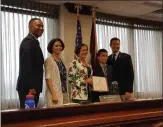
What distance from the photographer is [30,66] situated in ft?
8.48

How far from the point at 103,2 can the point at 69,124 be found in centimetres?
335

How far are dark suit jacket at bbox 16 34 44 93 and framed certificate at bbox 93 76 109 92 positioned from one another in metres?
0.70

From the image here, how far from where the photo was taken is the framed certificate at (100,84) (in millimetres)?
3074

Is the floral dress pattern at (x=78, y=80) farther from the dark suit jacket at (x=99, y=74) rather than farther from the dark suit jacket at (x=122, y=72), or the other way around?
the dark suit jacket at (x=122, y=72)

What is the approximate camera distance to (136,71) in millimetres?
5629

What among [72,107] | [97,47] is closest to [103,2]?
[97,47]

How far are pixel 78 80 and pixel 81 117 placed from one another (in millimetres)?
1393

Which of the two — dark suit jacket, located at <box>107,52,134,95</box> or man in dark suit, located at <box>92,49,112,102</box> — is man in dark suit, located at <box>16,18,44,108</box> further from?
dark suit jacket, located at <box>107,52,134,95</box>

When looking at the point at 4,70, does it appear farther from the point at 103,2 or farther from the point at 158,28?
the point at 158,28

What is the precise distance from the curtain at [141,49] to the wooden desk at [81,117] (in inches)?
129

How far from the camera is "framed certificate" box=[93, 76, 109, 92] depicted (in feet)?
10.1

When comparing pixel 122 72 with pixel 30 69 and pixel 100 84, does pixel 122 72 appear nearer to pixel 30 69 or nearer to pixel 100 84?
pixel 100 84

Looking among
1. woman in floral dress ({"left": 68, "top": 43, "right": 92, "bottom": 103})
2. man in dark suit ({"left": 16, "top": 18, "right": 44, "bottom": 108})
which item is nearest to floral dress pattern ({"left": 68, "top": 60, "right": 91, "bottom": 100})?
woman in floral dress ({"left": 68, "top": 43, "right": 92, "bottom": 103})

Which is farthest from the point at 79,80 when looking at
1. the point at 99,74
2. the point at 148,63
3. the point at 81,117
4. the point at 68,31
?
the point at 148,63
